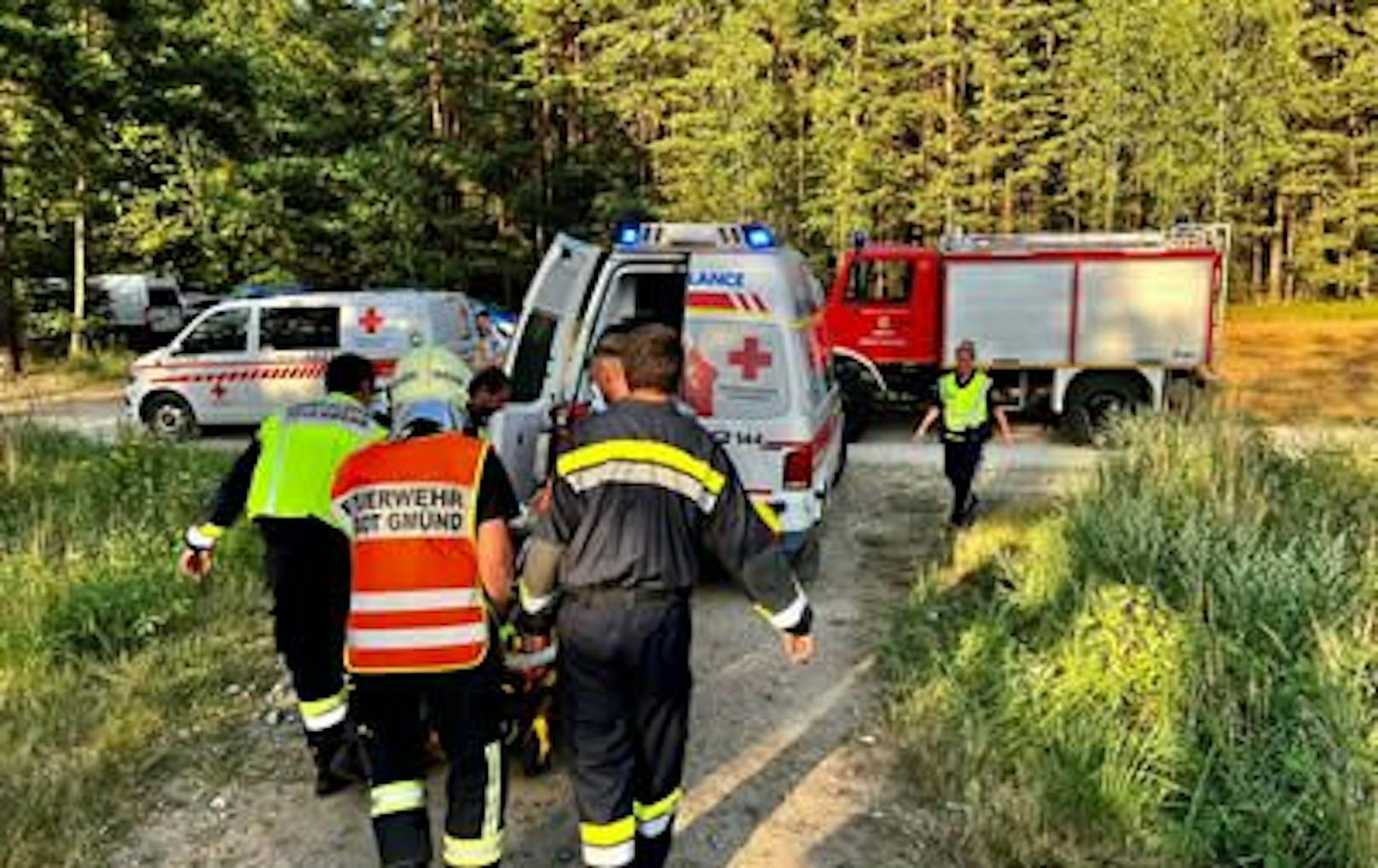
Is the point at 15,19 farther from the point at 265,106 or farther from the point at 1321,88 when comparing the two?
the point at 1321,88

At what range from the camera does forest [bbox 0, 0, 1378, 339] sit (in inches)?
940

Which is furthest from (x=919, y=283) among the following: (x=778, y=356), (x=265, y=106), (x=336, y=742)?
(x=265, y=106)

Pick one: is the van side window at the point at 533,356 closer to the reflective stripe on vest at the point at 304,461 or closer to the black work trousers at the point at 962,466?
the reflective stripe on vest at the point at 304,461

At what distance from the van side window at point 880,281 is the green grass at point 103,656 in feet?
29.0

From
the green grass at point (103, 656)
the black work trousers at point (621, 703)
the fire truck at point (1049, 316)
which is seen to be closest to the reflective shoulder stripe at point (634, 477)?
the black work trousers at point (621, 703)

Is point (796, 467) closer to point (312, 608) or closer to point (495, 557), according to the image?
point (312, 608)

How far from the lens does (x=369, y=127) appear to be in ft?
91.4

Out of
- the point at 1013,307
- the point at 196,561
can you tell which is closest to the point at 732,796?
the point at 196,561

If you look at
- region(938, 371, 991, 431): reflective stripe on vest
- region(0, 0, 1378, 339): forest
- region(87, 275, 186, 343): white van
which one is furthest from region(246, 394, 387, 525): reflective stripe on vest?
region(87, 275, 186, 343): white van

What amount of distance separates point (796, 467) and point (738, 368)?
746 mm

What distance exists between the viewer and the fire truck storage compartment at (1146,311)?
1415 centimetres

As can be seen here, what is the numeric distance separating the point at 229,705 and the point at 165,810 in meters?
1.09

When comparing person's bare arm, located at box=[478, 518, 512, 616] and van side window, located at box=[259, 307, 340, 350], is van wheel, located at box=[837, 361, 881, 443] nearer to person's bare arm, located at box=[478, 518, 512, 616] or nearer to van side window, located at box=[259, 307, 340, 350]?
van side window, located at box=[259, 307, 340, 350]

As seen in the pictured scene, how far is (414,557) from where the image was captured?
3652mm
